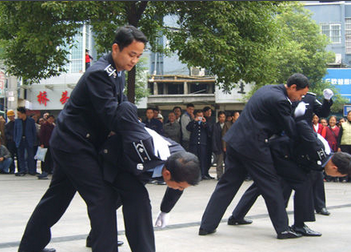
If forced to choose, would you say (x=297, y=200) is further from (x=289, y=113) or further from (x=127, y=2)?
(x=127, y=2)

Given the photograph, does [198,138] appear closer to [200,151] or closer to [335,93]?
[200,151]

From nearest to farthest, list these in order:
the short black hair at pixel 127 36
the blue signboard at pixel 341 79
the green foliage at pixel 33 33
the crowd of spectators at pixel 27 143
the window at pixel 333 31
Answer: the short black hair at pixel 127 36 < the green foliage at pixel 33 33 < the crowd of spectators at pixel 27 143 < the blue signboard at pixel 341 79 < the window at pixel 333 31

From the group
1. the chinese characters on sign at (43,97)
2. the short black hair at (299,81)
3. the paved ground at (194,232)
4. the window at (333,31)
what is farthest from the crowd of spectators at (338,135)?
the window at (333,31)

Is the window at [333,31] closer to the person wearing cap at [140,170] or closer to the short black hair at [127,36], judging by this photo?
the short black hair at [127,36]

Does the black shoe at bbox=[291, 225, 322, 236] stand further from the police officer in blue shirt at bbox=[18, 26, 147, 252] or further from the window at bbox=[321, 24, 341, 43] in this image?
the window at bbox=[321, 24, 341, 43]

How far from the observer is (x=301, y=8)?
1379 inches

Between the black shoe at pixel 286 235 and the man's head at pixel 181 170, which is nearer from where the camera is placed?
the man's head at pixel 181 170

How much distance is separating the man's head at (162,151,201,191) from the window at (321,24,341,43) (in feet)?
137

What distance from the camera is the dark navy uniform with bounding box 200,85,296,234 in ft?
17.8

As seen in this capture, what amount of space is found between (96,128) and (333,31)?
1660 inches

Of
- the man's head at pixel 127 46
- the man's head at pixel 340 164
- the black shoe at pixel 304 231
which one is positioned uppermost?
the man's head at pixel 127 46

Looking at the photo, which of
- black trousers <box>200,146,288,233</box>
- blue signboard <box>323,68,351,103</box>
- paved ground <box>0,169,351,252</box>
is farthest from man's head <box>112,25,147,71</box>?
blue signboard <box>323,68,351,103</box>

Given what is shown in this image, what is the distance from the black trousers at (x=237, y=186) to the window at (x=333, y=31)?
39.5m

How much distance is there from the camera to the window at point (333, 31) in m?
42.8
